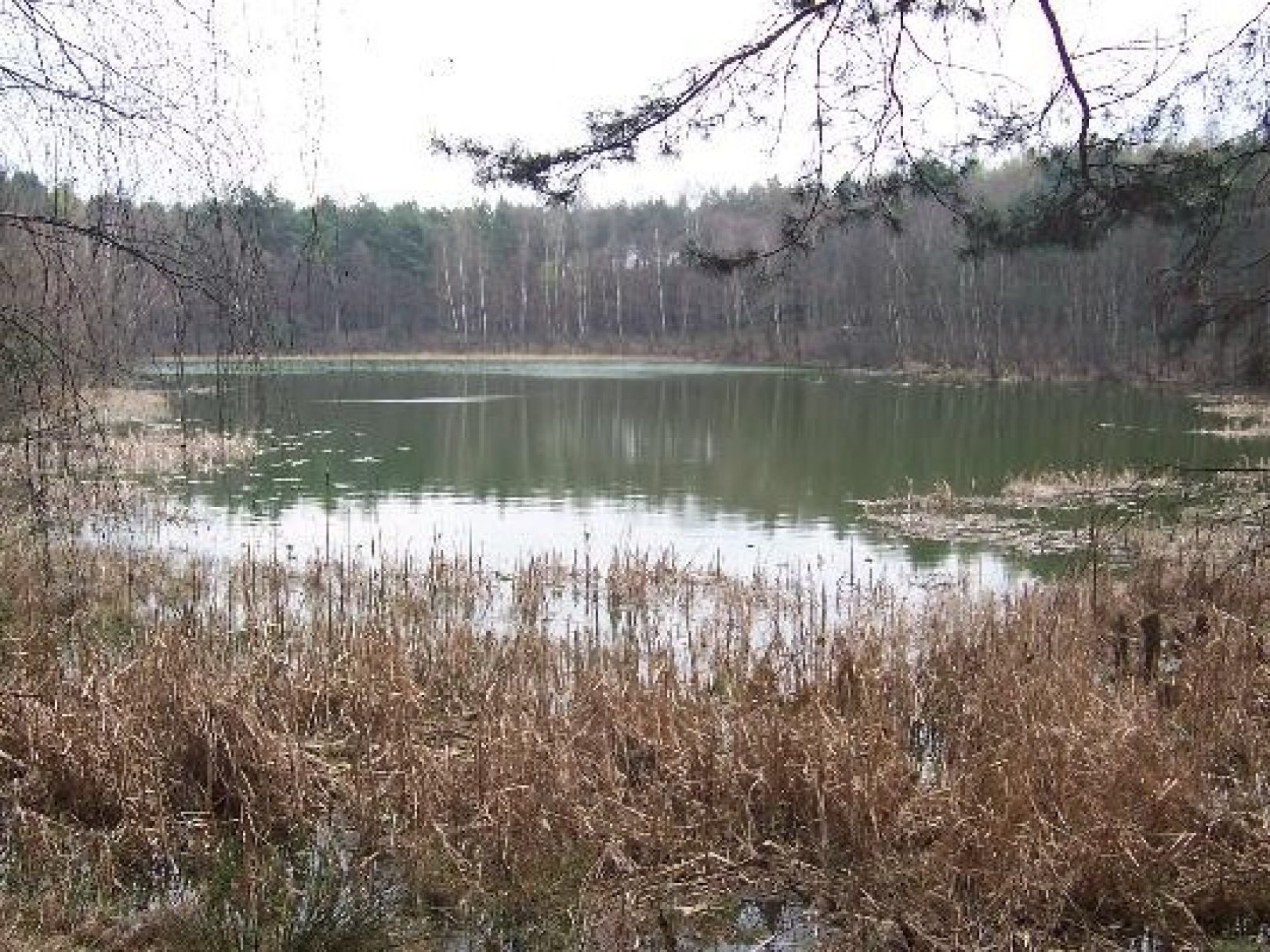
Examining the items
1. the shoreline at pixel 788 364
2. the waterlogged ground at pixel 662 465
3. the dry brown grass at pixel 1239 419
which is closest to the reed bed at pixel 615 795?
the waterlogged ground at pixel 662 465

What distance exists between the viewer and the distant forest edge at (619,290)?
3.17 metres

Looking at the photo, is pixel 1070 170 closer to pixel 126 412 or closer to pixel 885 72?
pixel 885 72

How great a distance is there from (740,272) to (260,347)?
2.06 meters

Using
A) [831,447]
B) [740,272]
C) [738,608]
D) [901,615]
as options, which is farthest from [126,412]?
[740,272]

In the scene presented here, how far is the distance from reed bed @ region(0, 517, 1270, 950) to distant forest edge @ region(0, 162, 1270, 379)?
5.89 ft

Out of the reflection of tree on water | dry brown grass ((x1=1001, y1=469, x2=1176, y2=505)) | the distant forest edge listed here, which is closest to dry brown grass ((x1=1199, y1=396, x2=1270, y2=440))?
the reflection of tree on water

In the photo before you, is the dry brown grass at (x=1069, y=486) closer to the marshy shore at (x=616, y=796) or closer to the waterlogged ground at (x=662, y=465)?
the waterlogged ground at (x=662, y=465)

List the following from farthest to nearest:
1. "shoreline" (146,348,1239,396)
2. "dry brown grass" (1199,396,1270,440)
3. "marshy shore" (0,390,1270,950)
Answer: "shoreline" (146,348,1239,396)
"dry brown grass" (1199,396,1270,440)
"marshy shore" (0,390,1270,950)

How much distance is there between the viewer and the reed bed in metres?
4.18

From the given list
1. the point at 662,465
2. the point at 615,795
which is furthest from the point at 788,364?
the point at 615,795

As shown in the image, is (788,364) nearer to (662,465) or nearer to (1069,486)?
(662,465)

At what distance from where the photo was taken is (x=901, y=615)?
321 inches

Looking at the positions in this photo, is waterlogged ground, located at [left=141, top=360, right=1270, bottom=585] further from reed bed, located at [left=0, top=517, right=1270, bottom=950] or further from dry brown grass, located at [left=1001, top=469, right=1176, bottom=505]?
reed bed, located at [left=0, top=517, right=1270, bottom=950]

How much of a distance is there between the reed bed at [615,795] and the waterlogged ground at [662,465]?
Result: 1286 mm
